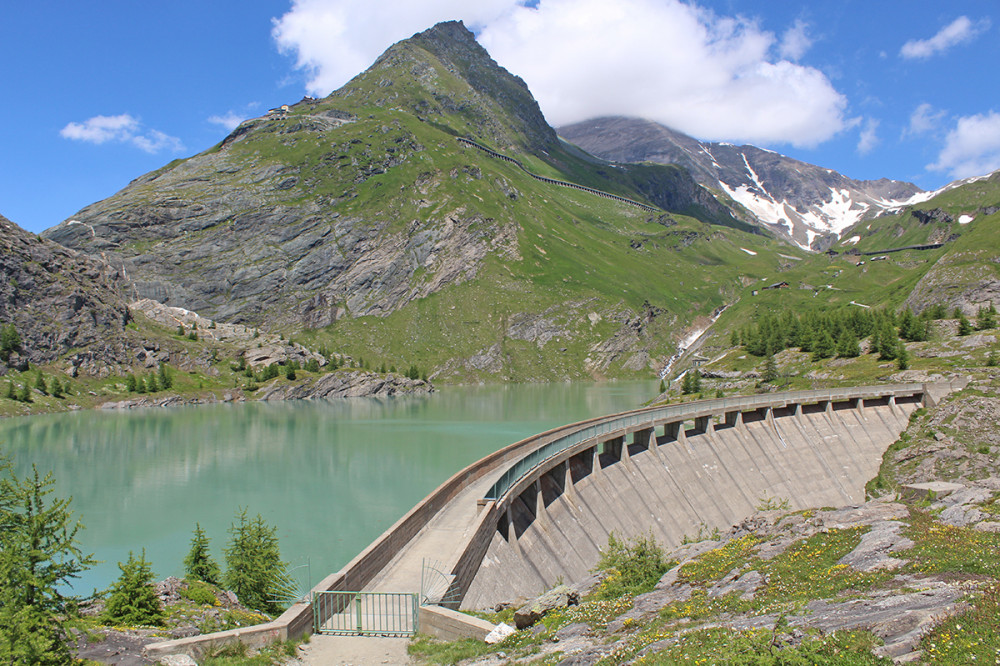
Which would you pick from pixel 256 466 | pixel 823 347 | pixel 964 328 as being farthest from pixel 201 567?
pixel 964 328

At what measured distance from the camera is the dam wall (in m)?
28.6

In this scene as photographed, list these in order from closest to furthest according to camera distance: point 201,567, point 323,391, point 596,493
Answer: point 201,567
point 596,493
point 323,391

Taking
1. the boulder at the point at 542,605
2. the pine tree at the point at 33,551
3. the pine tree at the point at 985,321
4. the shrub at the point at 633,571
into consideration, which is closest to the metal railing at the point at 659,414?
the shrub at the point at 633,571

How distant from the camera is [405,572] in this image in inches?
847

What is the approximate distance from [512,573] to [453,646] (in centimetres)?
1093

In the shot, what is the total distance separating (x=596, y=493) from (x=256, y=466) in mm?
47835

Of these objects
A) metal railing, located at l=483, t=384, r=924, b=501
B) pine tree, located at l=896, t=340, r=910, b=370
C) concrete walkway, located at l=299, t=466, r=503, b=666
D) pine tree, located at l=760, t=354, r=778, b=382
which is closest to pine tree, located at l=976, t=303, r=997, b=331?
pine tree, located at l=896, t=340, r=910, b=370

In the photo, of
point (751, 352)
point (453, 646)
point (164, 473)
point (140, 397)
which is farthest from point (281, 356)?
point (453, 646)

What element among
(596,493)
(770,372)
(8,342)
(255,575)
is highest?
(8,342)

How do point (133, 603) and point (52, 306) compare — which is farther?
point (52, 306)

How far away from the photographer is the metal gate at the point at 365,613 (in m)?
17.6

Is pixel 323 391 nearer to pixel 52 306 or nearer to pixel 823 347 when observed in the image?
pixel 52 306

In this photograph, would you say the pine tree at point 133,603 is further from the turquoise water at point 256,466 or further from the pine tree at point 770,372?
the pine tree at point 770,372

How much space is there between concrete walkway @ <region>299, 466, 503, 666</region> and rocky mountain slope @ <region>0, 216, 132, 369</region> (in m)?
159
